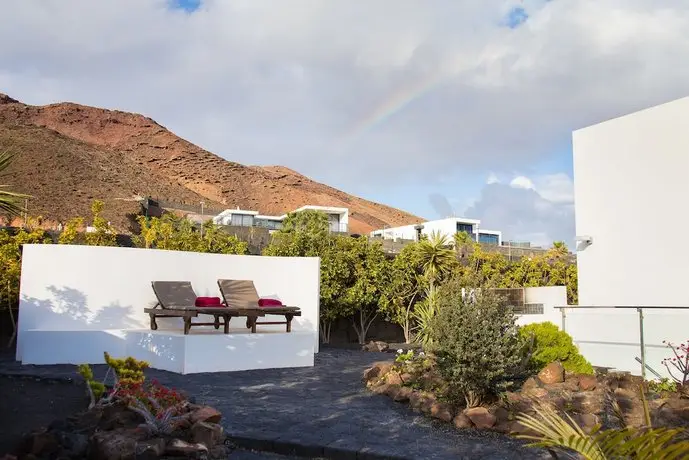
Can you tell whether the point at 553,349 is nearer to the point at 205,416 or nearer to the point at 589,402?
the point at 589,402

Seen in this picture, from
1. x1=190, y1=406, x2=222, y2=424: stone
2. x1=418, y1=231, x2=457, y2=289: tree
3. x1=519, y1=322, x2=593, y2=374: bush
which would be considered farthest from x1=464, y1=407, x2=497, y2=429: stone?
x1=418, y1=231, x2=457, y2=289: tree

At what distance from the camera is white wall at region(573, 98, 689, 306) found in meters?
10.9

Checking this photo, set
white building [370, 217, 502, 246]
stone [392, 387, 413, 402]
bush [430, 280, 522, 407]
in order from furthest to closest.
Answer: white building [370, 217, 502, 246] → stone [392, 387, 413, 402] → bush [430, 280, 522, 407]

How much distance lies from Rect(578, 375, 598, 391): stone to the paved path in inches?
106

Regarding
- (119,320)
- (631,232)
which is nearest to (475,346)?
(631,232)

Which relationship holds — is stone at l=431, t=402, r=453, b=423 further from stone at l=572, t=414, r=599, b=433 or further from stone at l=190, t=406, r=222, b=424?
stone at l=190, t=406, r=222, b=424

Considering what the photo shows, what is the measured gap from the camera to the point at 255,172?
77.6 m

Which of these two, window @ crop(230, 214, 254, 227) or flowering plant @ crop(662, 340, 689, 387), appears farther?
window @ crop(230, 214, 254, 227)

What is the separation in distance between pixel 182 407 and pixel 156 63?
55.7ft

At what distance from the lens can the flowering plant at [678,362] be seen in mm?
7965

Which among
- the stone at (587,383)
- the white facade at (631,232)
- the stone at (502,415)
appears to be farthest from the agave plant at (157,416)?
the white facade at (631,232)

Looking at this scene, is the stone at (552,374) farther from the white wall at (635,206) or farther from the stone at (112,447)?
the stone at (112,447)

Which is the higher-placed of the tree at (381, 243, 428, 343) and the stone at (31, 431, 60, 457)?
the tree at (381, 243, 428, 343)

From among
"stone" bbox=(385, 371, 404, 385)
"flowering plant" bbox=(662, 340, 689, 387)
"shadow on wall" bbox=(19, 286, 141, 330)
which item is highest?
"shadow on wall" bbox=(19, 286, 141, 330)
